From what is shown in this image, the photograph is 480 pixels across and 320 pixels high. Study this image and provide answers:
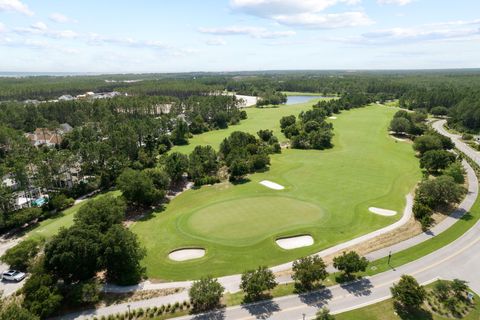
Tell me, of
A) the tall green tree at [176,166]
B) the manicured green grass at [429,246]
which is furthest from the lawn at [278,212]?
the manicured green grass at [429,246]

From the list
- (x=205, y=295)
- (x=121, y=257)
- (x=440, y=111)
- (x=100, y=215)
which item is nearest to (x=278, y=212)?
(x=205, y=295)

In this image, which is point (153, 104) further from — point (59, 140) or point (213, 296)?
point (213, 296)

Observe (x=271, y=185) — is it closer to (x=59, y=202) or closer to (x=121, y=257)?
(x=121, y=257)

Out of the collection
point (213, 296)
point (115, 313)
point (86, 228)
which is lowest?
point (115, 313)

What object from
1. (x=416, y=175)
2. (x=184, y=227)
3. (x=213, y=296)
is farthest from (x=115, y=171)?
(x=416, y=175)

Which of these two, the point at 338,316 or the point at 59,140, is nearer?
the point at 338,316

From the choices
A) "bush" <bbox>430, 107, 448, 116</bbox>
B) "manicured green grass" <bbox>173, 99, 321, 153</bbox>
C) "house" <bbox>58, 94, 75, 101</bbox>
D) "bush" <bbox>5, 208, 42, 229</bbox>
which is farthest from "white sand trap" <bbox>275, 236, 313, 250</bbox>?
"house" <bbox>58, 94, 75, 101</bbox>
